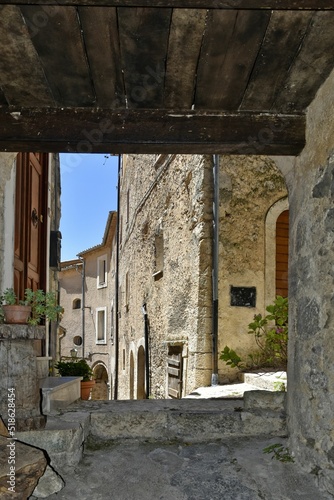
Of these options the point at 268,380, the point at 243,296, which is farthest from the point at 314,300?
the point at 243,296

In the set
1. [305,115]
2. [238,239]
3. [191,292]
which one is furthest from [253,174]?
[305,115]

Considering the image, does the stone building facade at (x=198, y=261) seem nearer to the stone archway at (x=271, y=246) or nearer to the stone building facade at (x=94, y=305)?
the stone archway at (x=271, y=246)

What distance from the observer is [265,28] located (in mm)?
2111

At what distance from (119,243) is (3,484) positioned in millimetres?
15447

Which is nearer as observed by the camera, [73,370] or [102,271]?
[73,370]

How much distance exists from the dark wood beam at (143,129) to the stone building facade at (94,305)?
16.3 m

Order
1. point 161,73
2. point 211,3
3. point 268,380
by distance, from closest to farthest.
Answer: point 211,3 < point 161,73 < point 268,380

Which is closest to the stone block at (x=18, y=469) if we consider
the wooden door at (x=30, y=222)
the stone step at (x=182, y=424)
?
the stone step at (x=182, y=424)

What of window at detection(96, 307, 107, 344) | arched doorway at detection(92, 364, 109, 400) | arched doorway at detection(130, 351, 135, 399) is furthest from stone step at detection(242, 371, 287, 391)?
arched doorway at detection(92, 364, 109, 400)

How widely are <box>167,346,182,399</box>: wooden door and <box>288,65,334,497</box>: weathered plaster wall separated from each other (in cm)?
469

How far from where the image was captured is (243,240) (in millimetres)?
6641

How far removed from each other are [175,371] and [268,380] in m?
2.96

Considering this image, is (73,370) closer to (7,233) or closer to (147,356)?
(7,233)

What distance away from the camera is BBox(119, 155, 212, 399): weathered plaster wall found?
684 centimetres
